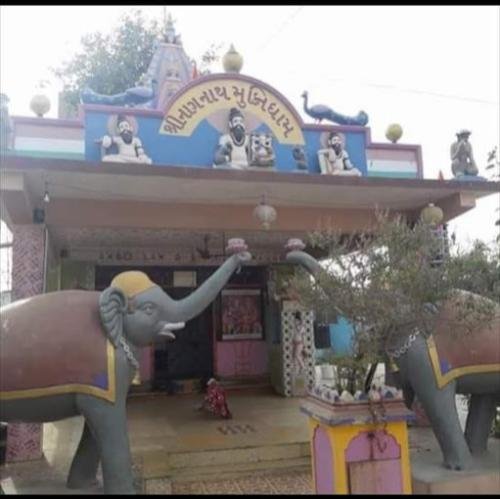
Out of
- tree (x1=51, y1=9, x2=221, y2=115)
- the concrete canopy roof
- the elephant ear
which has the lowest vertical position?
the elephant ear

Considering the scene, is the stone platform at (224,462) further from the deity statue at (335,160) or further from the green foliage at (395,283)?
the deity statue at (335,160)

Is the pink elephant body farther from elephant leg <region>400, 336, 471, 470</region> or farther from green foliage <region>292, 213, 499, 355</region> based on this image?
elephant leg <region>400, 336, 471, 470</region>

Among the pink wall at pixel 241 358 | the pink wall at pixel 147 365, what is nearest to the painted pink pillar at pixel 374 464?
the pink wall at pixel 241 358

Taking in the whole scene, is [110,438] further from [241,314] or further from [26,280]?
[241,314]

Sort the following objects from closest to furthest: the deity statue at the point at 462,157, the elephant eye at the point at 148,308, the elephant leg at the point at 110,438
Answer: the elephant leg at the point at 110,438 < the elephant eye at the point at 148,308 < the deity statue at the point at 462,157

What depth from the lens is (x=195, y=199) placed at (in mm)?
7965

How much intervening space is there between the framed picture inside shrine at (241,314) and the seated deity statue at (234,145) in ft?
14.9

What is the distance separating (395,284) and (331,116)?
492cm

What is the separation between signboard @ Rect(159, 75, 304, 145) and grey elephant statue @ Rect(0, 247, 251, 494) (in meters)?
3.43

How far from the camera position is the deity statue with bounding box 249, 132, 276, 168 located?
739 cm

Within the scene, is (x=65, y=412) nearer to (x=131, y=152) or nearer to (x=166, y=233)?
(x=131, y=152)

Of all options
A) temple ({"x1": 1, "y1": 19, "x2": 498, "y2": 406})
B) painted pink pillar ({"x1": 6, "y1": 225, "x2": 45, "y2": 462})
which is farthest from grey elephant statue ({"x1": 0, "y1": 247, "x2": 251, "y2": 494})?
painted pink pillar ({"x1": 6, "y1": 225, "x2": 45, "y2": 462})

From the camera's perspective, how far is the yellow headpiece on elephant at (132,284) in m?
5.24

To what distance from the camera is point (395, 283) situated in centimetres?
451
